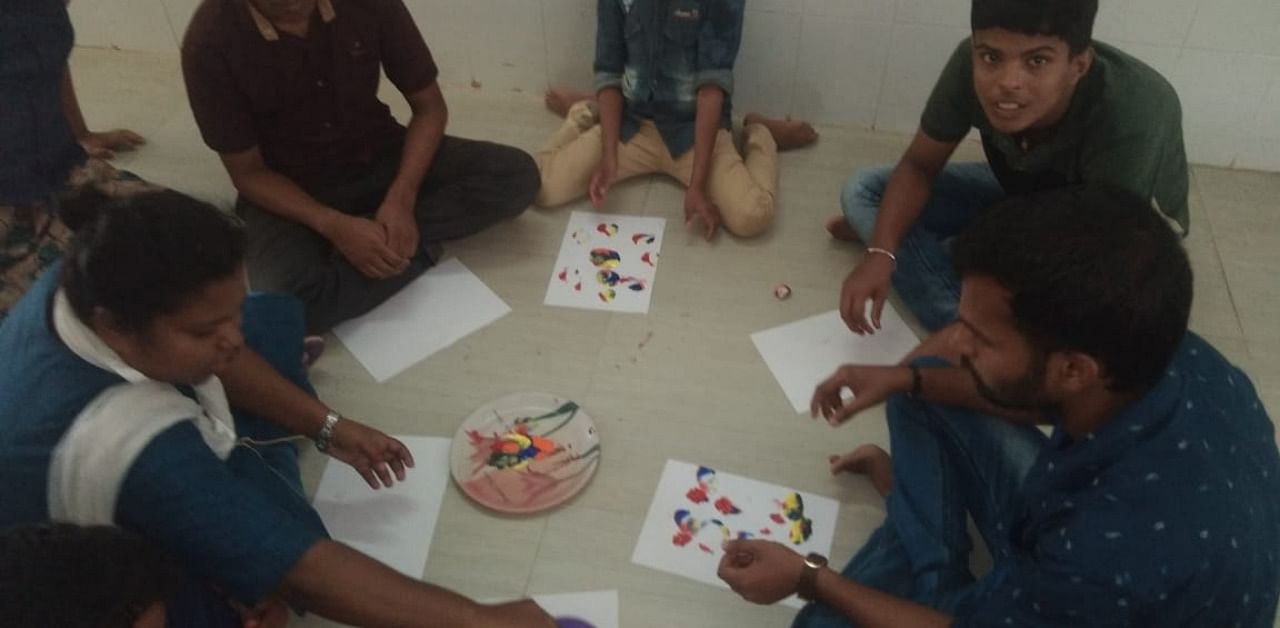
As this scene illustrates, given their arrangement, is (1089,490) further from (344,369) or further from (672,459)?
(344,369)

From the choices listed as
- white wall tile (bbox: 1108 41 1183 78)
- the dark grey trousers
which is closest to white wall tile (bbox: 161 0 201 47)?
the dark grey trousers

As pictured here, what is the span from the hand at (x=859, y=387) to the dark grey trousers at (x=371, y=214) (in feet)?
2.97

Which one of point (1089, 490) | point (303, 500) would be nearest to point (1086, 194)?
point (1089, 490)

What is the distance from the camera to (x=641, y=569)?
1.47 m

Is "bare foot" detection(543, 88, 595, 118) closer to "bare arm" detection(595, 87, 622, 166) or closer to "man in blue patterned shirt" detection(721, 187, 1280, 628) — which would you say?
"bare arm" detection(595, 87, 622, 166)

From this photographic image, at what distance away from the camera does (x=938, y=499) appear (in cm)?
136

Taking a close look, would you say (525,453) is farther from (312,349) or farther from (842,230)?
(842,230)

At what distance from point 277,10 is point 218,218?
2.56 ft

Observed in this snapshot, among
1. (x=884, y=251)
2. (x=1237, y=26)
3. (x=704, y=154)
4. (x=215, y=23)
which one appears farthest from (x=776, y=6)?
(x=215, y=23)

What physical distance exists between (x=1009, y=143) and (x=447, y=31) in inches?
61.4

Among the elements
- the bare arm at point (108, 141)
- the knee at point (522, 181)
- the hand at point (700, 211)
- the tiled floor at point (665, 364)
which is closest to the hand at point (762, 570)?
the tiled floor at point (665, 364)

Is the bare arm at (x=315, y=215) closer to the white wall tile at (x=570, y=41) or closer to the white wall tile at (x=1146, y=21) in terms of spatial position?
the white wall tile at (x=570, y=41)

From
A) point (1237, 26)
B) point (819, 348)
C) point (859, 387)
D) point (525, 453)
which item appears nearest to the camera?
point (859, 387)

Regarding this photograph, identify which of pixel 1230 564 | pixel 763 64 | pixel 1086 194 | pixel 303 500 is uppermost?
pixel 1086 194
